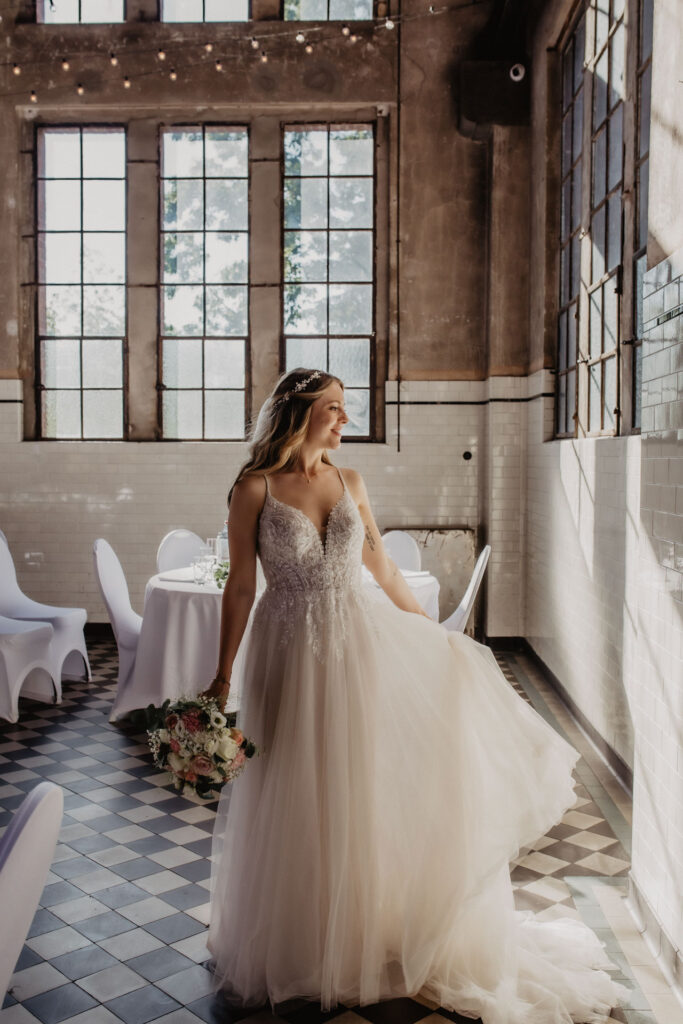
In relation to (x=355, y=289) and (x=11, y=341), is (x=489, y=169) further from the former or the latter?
(x=11, y=341)

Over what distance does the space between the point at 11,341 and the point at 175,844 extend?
6.01m

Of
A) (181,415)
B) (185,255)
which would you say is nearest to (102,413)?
(181,415)

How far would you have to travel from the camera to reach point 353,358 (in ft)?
29.1

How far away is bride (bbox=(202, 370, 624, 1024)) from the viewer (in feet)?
9.29

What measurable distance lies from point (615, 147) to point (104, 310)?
202 inches

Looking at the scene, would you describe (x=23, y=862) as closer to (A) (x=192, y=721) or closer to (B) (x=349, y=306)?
(A) (x=192, y=721)

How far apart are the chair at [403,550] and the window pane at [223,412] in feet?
7.35

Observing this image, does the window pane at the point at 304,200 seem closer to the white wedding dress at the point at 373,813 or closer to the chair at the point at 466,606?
the chair at the point at 466,606

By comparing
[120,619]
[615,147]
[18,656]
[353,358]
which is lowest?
[18,656]

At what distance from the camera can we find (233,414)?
8.86 metres

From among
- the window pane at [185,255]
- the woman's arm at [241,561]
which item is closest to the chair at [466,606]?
the woman's arm at [241,561]

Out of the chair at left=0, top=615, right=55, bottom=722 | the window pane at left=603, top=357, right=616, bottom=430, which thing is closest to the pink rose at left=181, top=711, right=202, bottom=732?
the window pane at left=603, top=357, right=616, bottom=430

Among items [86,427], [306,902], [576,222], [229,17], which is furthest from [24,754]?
[229,17]

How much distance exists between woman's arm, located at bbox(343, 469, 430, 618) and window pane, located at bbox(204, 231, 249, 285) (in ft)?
19.6
